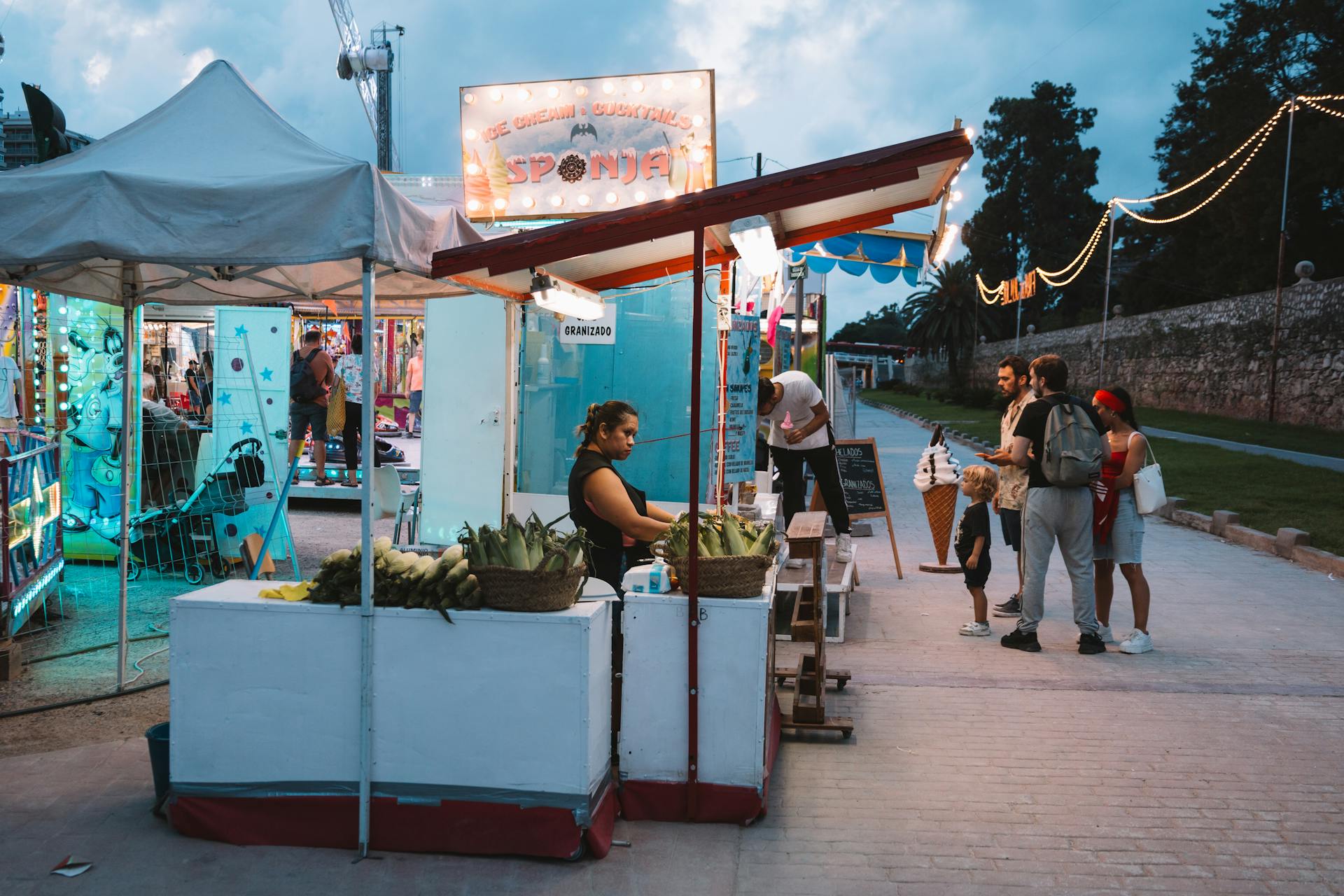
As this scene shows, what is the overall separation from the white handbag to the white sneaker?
2.69ft

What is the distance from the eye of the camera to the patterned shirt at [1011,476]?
7473mm

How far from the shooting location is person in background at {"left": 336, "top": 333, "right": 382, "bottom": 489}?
13.5 m

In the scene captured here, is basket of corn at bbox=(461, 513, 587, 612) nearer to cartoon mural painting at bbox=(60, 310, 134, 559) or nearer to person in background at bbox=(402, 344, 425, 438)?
cartoon mural painting at bbox=(60, 310, 134, 559)

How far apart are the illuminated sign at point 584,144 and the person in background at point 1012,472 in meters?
2.88

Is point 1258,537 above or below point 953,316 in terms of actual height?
below

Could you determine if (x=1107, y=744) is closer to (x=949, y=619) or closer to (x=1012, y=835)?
(x=1012, y=835)

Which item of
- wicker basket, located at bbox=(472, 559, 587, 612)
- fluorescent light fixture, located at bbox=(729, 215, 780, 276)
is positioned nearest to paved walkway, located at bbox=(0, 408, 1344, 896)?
wicker basket, located at bbox=(472, 559, 587, 612)

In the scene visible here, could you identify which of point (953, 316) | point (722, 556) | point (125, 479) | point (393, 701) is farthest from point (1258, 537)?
point (953, 316)

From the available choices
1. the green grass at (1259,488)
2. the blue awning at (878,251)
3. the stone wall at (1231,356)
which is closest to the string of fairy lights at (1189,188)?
the stone wall at (1231,356)

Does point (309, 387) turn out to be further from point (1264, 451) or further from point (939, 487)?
point (1264, 451)

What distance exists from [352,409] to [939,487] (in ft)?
28.4

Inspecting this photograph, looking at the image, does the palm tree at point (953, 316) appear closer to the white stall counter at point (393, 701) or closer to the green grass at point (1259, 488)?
the green grass at point (1259, 488)

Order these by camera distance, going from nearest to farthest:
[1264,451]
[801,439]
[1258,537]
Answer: [801,439] < [1258,537] < [1264,451]

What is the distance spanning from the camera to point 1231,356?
2916cm
